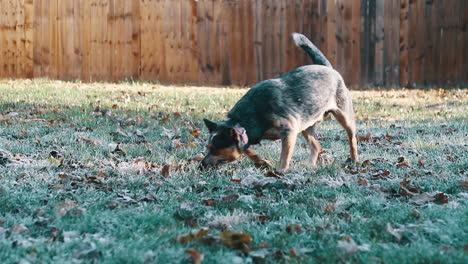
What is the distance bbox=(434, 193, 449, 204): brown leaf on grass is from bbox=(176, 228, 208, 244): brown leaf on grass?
5.51ft

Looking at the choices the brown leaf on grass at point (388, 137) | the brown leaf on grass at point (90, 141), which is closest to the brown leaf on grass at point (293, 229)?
the brown leaf on grass at point (90, 141)

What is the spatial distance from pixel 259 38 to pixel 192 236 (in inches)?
401

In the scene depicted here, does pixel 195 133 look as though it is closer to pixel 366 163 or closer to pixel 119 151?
pixel 119 151

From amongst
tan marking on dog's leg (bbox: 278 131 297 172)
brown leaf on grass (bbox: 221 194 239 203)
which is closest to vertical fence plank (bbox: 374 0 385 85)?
tan marking on dog's leg (bbox: 278 131 297 172)

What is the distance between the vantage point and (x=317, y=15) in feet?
43.6

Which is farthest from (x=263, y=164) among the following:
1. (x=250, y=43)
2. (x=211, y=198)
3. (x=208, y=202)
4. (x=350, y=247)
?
(x=250, y=43)

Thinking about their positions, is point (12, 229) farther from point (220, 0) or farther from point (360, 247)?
point (220, 0)

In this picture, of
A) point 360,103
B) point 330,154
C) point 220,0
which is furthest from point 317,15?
→ point 330,154

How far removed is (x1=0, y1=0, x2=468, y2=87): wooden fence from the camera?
13242 millimetres

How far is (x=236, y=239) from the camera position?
3441mm

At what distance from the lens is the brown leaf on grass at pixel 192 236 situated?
344 centimetres

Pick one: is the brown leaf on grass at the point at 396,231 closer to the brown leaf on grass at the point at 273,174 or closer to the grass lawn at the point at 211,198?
the grass lawn at the point at 211,198

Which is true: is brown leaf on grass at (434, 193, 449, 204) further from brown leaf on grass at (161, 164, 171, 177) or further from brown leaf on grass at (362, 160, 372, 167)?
brown leaf on grass at (161, 164, 171, 177)

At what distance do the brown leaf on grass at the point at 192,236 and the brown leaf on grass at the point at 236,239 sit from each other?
10cm
